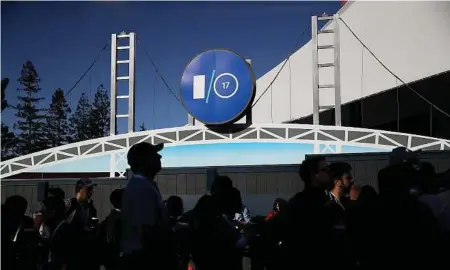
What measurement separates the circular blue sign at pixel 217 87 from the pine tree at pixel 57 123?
136 ft

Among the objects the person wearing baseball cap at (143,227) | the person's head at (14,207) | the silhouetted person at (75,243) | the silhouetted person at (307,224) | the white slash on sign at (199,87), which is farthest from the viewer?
the white slash on sign at (199,87)

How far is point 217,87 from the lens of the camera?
53.9ft

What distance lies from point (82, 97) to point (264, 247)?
5962 cm

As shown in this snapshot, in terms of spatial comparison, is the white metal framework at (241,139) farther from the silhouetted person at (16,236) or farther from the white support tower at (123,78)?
the silhouetted person at (16,236)

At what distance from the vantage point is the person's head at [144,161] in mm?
3604

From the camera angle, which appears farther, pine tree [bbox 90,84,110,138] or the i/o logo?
pine tree [bbox 90,84,110,138]

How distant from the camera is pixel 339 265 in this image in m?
3.32

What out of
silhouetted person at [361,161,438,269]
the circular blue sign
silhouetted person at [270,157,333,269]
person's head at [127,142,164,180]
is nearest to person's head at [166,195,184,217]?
person's head at [127,142,164,180]

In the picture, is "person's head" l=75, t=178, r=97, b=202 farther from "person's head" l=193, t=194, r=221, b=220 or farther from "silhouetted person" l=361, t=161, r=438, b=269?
"silhouetted person" l=361, t=161, r=438, b=269

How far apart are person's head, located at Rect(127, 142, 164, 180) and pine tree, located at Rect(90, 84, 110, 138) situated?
5843 cm

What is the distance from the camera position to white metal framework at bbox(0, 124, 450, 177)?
53.1 ft

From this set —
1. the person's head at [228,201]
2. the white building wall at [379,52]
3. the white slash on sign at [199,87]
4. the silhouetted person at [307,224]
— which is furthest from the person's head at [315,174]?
the white building wall at [379,52]

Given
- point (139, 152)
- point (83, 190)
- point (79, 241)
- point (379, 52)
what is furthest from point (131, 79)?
point (139, 152)

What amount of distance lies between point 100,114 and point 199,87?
46095mm
